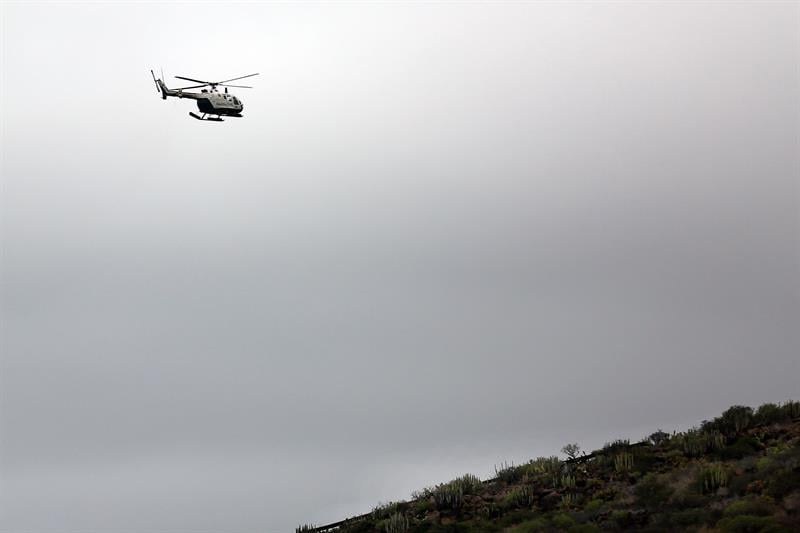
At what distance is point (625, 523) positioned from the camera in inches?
1471

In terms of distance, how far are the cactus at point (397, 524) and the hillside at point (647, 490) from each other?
50mm

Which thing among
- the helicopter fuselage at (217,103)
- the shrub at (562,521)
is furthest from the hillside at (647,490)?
the helicopter fuselage at (217,103)

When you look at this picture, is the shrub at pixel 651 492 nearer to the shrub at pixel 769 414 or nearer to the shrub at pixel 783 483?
the shrub at pixel 783 483

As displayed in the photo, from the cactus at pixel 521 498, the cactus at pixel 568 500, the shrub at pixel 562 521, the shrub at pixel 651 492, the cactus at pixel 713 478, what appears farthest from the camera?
the cactus at pixel 521 498

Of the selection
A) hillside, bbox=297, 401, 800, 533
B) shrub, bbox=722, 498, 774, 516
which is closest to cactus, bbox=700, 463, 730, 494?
hillside, bbox=297, 401, 800, 533

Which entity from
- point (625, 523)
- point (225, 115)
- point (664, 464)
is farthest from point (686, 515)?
point (225, 115)

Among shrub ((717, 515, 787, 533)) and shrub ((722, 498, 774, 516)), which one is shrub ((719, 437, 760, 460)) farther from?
shrub ((717, 515, 787, 533))

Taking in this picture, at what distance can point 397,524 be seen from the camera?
1705 inches

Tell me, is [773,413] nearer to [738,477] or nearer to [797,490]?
[738,477]

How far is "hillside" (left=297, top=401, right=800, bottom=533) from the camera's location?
1401 inches

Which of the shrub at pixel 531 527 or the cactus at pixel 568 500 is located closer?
the shrub at pixel 531 527

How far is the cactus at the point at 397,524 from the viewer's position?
140 feet

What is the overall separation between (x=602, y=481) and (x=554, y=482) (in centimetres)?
202

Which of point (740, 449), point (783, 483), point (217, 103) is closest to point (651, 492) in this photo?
point (740, 449)
